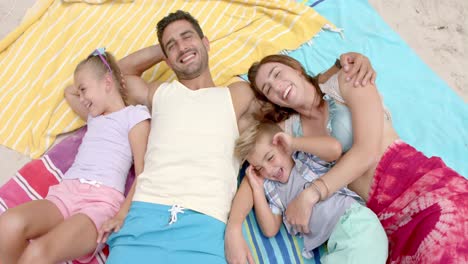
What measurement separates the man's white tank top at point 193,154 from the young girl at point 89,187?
0.36ft

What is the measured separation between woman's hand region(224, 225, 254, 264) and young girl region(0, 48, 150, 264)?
403 mm

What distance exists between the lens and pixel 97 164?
68.1 inches

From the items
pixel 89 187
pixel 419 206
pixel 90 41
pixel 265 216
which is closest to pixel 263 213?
pixel 265 216

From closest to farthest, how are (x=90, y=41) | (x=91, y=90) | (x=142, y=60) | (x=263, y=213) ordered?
(x=263, y=213) < (x=91, y=90) < (x=142, y=60) < (x=90, y=41)

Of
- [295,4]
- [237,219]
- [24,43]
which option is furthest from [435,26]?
[24,43]

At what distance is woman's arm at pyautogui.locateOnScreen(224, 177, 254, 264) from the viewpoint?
58.4 inches

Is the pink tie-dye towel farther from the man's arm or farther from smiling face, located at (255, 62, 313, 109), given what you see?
the man's arm

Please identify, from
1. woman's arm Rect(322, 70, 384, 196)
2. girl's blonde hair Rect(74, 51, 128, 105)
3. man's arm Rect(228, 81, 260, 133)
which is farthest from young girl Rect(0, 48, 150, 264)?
woman's arm Rect(322, 70, 384, 196)

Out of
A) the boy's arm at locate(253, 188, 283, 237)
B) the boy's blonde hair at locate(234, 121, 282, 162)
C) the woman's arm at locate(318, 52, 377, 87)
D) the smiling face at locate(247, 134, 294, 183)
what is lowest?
the boy's arm at locate(253, 188, 283, 237)

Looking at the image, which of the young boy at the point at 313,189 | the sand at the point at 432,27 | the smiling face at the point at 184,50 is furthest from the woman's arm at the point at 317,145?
the sand at the point at 432,27

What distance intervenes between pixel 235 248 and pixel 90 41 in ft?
4.77

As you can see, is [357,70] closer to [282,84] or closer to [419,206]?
[282,84]

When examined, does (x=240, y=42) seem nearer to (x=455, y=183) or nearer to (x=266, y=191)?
(x=266, y=191)

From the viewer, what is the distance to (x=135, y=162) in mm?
1763
